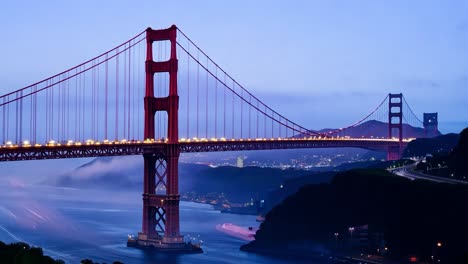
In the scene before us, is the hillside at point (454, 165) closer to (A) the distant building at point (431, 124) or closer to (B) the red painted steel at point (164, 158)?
(B) the red painted steel at point (164, 158)

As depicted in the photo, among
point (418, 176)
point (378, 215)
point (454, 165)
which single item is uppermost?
point (454, 165)

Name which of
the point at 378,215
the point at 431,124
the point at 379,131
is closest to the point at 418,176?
the point at 378,215

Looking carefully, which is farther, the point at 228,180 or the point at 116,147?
the point at 228,180

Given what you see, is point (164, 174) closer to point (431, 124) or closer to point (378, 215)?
point (378, 215)

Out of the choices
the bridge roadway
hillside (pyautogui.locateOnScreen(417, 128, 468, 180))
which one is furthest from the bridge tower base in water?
hillside (pyautogui.locateOnScreen(417, 128, 468, 180))

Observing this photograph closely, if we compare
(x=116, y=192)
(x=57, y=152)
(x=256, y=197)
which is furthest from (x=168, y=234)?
(x=116, y=192)

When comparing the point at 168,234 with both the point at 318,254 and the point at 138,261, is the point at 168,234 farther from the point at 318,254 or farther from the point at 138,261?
the point at 318,254

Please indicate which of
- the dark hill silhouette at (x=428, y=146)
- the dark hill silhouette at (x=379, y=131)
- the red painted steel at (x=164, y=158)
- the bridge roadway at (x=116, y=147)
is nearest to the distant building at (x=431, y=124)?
the dark hill silhouette at (x=379, y=131)

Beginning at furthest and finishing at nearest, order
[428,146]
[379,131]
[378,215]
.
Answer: [379,131]
[428,146]
[378,215]
